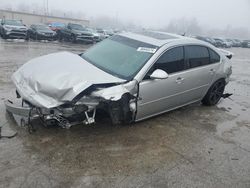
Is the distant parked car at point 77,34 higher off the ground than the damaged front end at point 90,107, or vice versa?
the damaged front end at point 90,107

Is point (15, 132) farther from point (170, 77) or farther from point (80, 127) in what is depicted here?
point (170, 77)

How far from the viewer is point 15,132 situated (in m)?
4.16

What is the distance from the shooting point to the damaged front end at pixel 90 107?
3.80 metres

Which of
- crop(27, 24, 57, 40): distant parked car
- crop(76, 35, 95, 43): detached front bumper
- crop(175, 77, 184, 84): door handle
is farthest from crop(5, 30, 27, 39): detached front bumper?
crop(175, 77, 184, 84): door handle

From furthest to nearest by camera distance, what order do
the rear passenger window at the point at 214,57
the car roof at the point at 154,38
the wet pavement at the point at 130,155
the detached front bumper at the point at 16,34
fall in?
the detached front bumper at the point at 16,34
the rear passenger window at the point at 214,57
the car roof at the point at 154,38
the wet pavement at the point at 130,155

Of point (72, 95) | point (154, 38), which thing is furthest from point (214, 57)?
point (72, 95)

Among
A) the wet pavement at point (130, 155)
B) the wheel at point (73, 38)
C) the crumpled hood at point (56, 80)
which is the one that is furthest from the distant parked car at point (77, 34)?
the crumpled hood at point (56, 80)

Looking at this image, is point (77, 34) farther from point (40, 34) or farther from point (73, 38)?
point (40, 34)

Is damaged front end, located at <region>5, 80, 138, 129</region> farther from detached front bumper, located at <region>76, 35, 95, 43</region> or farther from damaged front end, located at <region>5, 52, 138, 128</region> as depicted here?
detached front bumper, located at <region>76, 35, 95, 43</region>

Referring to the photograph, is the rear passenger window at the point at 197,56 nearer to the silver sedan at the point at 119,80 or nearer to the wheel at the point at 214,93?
the silver sedan at the point at 119,80

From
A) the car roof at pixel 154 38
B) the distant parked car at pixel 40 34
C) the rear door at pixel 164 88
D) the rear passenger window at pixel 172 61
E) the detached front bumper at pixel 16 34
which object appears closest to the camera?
the rear door at pixel 164 88

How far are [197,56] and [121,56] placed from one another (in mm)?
1709

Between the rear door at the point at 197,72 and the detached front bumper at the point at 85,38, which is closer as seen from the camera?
the rear door at the point at 197,72

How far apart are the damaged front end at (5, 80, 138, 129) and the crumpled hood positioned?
0.30 feet
